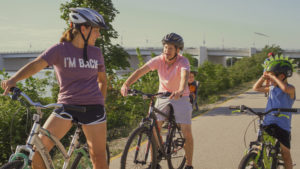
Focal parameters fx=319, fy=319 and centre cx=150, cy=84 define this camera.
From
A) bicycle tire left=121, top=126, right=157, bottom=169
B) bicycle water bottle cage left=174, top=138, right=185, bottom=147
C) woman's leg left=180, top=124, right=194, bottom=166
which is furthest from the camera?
bicycle water bottle cage left=174, top=138, right=185, bottom=147

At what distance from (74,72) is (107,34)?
8224 millimetres

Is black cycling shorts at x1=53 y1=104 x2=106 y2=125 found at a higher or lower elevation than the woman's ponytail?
lower

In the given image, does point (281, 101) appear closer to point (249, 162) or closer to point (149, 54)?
point (249, 162)

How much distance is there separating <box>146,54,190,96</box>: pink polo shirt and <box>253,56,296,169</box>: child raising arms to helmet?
1022 millimetres

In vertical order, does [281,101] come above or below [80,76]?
below

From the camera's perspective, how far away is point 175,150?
4.39 meters

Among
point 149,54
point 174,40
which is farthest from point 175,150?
point 149,54

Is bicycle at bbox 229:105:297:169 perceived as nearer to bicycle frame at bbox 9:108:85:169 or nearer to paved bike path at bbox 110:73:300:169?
paved bike path at bbox 110:73:300:169

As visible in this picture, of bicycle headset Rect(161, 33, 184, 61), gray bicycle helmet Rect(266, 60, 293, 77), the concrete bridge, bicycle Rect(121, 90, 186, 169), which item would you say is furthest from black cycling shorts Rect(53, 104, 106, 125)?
the concrete bridge

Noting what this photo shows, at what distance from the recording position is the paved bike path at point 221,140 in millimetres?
5219

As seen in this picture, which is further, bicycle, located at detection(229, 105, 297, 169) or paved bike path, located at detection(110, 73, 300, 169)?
paved bike path, located at detection(110, 73, 300, 169)

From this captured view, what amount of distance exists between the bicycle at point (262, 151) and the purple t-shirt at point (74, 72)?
1.49 m

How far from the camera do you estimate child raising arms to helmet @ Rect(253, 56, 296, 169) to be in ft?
11.9

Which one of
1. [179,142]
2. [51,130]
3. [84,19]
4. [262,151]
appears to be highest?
[84,19]
